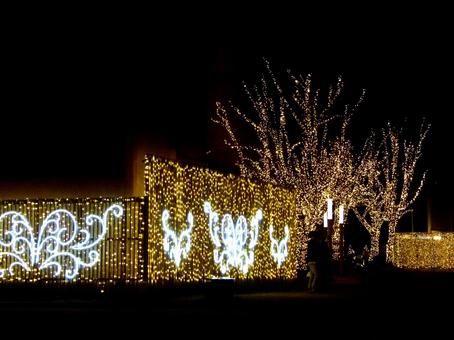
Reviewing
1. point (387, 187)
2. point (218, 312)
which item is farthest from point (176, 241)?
point (387, 187)

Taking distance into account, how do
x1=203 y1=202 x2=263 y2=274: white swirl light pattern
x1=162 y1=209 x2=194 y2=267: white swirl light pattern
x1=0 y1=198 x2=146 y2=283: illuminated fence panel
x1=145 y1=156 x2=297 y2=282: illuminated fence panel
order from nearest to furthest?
x1=0 y1=198 x2=146 y2=283: illuminated fence panel → x1=145 y1=156 x2=297 y2=282: illuminated fence panel → x1=162 y1=209 x2=194 y2=267: white swirl light pattern → x1=203 y1=202 x2=263 y2=274: white swirl light pattern

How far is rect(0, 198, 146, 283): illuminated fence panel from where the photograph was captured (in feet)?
77.4

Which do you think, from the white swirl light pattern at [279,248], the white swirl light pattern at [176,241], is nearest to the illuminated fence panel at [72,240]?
the white swirl light pattern at [176,241]

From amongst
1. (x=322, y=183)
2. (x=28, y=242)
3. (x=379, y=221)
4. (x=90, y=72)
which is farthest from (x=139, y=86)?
(x=379, y=221)

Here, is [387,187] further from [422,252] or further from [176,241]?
[176,241]

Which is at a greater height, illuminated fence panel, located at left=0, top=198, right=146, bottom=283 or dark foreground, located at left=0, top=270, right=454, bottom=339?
illuminated fence panel, located at left=0, top=198, right=146, bottom=283

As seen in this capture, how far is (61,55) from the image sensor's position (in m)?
26.8

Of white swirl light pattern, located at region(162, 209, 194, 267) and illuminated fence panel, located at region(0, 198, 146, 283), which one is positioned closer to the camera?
illuminated fence panel, located at region(0, 198, 146, 283)

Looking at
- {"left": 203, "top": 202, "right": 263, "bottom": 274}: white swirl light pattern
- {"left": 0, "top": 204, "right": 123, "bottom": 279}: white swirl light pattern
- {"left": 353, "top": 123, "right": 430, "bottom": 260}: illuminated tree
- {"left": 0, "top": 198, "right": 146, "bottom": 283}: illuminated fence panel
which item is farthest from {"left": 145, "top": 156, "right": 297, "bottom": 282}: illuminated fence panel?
{"left": 353, "top": 123, "right": 430, "bottom": 260}: illuminated tree

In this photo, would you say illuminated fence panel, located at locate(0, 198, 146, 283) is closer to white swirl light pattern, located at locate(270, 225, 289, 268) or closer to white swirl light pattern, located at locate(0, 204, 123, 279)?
white swirl light pattern, located at locate(0, 204, 123, 279)

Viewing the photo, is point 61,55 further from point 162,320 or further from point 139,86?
point 162,320

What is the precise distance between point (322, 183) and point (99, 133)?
22.0 metres

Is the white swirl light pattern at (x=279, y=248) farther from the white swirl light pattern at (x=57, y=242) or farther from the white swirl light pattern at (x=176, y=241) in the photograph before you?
the white swirl light pattern at (x=57, y=242)

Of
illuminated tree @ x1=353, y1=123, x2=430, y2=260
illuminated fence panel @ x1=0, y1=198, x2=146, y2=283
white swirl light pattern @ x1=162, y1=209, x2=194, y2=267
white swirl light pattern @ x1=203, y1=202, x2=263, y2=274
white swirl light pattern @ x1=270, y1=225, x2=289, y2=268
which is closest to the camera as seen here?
illuminated fence panel @ x1=0, y1=198, x2=146, y2=283
